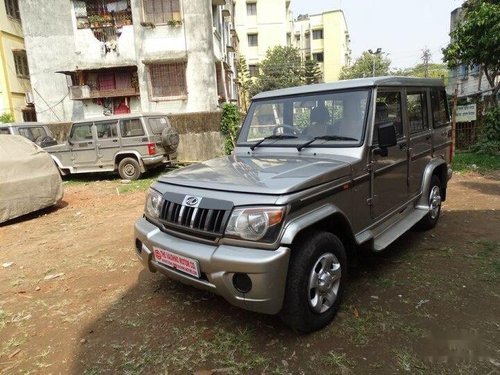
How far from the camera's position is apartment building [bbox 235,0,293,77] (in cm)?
3856

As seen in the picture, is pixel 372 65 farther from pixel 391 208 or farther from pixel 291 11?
pixel 391 208

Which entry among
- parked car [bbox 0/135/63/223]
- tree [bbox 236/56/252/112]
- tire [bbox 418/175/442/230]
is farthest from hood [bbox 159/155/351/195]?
tree [bbox 236/56/252/112]

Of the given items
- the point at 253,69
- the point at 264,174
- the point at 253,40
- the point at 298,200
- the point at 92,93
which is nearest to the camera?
the point at 298,200

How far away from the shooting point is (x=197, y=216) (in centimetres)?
275

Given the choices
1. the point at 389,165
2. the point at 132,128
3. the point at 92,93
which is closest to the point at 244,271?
the point at 389,165

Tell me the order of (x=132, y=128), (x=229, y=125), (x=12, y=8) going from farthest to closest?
1. (x=12, y=8)
2. (x=229, y=125)
3. (x=132, y=128)

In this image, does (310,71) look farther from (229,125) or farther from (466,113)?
(466,113)

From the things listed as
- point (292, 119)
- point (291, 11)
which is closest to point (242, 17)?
point (291, 11)

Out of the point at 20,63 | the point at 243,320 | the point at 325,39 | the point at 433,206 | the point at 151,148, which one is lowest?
the point at 243,320

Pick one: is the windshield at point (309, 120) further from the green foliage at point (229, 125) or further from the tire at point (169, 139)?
the green foliage at point (229, 125)

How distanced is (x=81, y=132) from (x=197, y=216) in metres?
9.55

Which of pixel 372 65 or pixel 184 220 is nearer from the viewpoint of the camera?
pixel 184 220

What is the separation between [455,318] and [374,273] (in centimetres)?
94

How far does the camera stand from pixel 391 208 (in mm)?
3898
